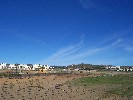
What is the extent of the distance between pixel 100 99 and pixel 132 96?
3.15 meters

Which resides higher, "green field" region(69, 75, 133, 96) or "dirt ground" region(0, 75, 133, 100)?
"green field" region(69, 75, 133, 96)

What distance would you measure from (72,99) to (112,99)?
4.09 metres

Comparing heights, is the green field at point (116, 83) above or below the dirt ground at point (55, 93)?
above

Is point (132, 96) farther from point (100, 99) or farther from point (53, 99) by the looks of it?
point (53, 99)

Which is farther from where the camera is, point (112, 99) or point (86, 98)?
point (86, 98)

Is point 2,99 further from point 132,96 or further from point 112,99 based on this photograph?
point 132,96

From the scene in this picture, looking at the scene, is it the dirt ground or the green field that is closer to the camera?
the dirt ground

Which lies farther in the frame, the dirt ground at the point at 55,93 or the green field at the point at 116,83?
the green field at the point at 116,83

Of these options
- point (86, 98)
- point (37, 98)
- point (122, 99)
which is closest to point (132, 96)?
point (122, 99)

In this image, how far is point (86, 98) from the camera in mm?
29047

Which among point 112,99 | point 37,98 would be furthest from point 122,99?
point 37,98

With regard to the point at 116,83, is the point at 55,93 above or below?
below

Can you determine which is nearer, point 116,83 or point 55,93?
point 55,93

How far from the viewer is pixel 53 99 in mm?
28828
